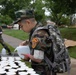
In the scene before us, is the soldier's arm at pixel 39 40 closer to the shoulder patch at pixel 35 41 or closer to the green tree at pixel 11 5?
the shoulder patch at pixel 35 41

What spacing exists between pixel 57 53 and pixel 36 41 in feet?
0.99

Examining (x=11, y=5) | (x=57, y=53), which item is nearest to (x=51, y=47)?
(x=57, y=53)

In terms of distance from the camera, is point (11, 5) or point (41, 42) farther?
point (11, 5)

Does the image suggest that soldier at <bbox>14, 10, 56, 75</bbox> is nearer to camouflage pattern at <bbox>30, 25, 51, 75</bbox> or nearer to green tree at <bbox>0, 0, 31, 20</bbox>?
camouflage pattern at <bbox>30, 25, 51, 75</bbox>

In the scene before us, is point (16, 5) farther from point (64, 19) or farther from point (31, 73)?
point (31, 73)

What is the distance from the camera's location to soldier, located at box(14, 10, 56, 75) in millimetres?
3371

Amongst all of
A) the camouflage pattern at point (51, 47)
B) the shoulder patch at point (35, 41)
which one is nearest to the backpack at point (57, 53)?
the camouflage pattern at point (51, 47)

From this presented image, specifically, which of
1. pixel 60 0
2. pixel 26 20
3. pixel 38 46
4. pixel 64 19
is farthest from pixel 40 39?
pixel 64 19

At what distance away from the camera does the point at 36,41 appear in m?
3.34

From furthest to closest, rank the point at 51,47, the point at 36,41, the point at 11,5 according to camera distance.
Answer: the point at 11,5 → the point at 51,47 → the point at 36,41

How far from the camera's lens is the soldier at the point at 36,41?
3371 mm

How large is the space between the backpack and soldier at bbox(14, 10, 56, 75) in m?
0.05

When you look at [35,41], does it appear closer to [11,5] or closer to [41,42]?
[41,42]

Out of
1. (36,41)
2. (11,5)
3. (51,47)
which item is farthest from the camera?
(11,5)
